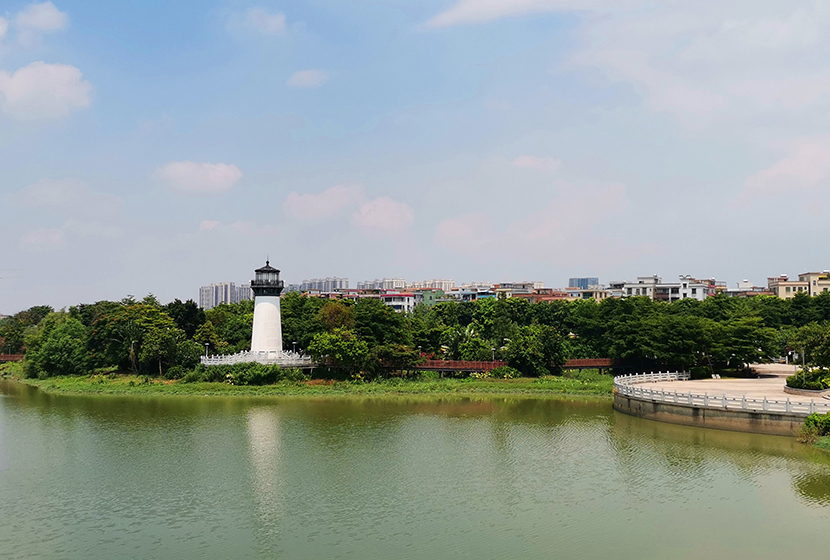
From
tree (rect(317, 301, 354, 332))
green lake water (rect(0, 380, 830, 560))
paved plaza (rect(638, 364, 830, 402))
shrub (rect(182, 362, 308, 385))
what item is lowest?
green lake water (rect(0, 380, 830, 560))

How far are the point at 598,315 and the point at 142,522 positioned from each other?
48.0m

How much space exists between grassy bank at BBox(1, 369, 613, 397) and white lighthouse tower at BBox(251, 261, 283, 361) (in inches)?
183

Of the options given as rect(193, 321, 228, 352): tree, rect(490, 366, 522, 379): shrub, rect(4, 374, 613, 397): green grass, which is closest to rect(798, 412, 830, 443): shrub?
rect(4, 374, 613, 397): green grass

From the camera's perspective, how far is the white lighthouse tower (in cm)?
5262

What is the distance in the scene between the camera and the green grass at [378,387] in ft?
153

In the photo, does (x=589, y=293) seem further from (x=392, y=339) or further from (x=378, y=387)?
(x=378, y=387)

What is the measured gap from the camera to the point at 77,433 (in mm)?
32312

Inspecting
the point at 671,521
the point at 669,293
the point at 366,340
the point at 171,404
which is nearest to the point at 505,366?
the point at 366,340

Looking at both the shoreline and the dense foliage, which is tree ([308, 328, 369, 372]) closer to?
the dense foliage

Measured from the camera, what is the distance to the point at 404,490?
72.6 feet

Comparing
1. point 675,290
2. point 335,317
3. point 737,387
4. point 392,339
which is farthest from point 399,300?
point 737,387

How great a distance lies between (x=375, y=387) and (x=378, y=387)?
211 millimetres

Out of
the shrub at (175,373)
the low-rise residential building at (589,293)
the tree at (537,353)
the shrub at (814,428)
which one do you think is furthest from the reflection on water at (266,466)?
the low-rise residential building at (589,293)

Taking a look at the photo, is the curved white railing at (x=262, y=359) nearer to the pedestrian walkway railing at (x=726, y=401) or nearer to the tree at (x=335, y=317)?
the tree at (x=335, y=317)
